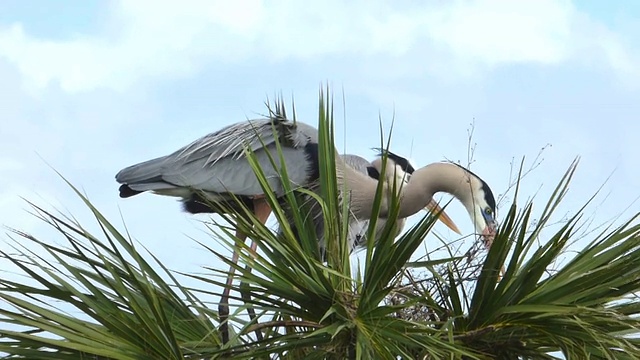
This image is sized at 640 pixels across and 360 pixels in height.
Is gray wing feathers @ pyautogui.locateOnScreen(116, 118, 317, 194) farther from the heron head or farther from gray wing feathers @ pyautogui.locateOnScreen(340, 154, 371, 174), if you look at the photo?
the heron head

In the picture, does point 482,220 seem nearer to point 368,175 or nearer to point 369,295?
point 368,175

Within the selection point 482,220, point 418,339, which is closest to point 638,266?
point 418,339

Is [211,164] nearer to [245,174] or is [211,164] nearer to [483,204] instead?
[245,174]

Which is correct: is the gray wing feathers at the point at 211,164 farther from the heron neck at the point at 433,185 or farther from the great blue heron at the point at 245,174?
the heron neck at the point at 433,185

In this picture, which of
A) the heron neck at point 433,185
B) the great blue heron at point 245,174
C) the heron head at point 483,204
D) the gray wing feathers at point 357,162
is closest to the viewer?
the great blue heron at point 245,174

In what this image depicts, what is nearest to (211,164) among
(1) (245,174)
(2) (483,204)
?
(1) (245,174)

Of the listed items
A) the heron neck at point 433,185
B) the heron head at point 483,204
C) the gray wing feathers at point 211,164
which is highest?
the gray wing feathers at point 211,164

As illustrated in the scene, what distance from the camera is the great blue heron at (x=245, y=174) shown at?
20.4 ft

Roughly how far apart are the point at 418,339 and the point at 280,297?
0.50 m

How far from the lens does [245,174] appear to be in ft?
20.8

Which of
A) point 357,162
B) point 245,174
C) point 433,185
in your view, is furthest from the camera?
point 357,162

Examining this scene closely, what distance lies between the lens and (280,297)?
3.69 meters

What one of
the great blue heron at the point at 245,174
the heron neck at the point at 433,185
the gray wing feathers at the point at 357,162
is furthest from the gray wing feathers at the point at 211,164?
the heron neck at the point at 433,185

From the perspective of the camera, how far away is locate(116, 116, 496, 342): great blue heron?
20.4 ft
